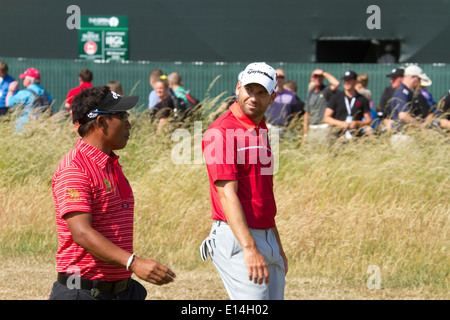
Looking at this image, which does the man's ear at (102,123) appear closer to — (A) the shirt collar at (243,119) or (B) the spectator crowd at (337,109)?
(A) the shirt collar at (243,119)

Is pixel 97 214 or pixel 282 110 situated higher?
pixel 282 110

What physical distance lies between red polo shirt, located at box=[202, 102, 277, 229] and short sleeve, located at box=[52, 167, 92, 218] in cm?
71

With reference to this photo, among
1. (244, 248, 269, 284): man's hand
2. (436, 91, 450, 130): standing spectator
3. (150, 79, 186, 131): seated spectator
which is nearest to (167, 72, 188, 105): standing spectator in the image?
(150, 79, 186, 131): seated spectator

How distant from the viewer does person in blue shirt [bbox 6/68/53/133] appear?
36.0 ft

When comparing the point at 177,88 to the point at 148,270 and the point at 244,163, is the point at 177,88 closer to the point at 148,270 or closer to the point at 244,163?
the point at 244,163

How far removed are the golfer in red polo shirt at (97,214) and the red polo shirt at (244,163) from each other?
484 mm

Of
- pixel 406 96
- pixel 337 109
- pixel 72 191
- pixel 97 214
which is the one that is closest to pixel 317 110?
pixel 337 109

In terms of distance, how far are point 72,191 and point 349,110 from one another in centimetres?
789

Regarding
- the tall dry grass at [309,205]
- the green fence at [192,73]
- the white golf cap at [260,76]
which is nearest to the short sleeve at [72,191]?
the white golf cap at [260,76]

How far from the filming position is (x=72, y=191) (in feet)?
11.7

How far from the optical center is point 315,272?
7.59 m

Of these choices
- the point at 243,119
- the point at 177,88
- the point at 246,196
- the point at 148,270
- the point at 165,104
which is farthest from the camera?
the point at 177,88

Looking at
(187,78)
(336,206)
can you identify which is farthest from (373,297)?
(187,78)
